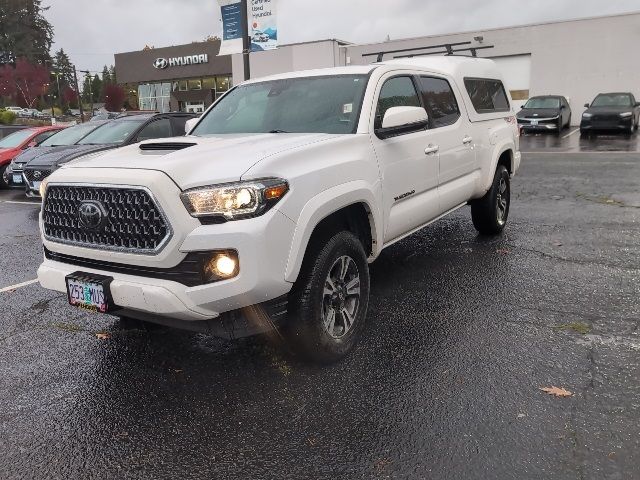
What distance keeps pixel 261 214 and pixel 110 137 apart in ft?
28.3

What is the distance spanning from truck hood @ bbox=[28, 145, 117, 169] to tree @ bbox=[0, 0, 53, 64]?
99.0m

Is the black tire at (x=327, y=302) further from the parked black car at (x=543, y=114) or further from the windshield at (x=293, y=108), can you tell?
the parked black car at (x=543, y=114)

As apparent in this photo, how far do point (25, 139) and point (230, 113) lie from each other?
37.3 feet

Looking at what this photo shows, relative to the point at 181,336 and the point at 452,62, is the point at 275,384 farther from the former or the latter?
the point at 452,62

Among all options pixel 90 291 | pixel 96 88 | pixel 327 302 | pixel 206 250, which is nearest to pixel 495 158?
pixel 327 302

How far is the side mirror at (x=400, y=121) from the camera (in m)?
3.97

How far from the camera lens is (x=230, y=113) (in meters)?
5.04

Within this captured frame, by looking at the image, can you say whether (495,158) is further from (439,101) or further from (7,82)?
(7,82)

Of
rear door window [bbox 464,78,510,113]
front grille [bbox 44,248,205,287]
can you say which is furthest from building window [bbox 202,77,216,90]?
front grille [bbox 44,248,205,287]

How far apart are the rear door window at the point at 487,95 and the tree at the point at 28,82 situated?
9009cm

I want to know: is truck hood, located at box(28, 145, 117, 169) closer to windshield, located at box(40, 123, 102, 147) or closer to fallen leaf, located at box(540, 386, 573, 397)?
windshield, located at box(40, 123, 102, 147)

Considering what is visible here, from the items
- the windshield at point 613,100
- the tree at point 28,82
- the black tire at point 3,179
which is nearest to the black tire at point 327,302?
the black tire at point 3,179

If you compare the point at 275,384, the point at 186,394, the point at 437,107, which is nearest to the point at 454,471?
the point at 275,384

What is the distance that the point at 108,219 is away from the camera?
10.4 feet
